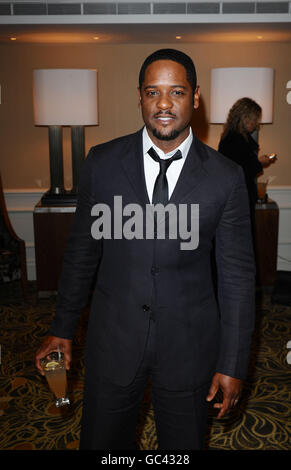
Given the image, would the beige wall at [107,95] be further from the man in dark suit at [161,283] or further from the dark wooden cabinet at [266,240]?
the man in dark suit at [161,283]

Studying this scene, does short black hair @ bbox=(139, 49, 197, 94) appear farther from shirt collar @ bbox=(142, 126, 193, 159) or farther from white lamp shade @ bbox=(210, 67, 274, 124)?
white lamp shade @ bbox=(210, 67, 274, 124)

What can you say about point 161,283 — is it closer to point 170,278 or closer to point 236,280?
point 170,278

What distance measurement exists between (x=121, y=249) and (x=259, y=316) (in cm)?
294

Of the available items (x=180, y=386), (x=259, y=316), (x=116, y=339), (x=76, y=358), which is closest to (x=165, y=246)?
(x=116, y=339)

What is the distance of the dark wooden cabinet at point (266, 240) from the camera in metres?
4.53

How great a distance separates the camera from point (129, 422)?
1583 millimetres

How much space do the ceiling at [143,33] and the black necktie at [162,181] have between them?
285 cm

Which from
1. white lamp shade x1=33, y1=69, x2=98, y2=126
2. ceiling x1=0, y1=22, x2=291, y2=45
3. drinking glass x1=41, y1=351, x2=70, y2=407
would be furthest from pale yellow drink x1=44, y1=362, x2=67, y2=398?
ceiling x1=0, y1=22, x2=291, y2=45

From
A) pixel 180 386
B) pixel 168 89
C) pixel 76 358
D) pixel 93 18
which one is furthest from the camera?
pixel 93 18

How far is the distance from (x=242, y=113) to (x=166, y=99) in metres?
2.82

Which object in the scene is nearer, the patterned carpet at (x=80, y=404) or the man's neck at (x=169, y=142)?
the man's neck at (x=169, y=142)

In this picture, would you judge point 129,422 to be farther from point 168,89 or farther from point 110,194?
point 168,89

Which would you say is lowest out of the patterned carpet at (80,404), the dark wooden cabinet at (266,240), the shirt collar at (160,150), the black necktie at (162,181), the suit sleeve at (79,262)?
the patterned carpet at (80,404)

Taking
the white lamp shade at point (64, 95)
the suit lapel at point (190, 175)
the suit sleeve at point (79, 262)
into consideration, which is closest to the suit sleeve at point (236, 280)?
the suit lapel at point (190, 175)
